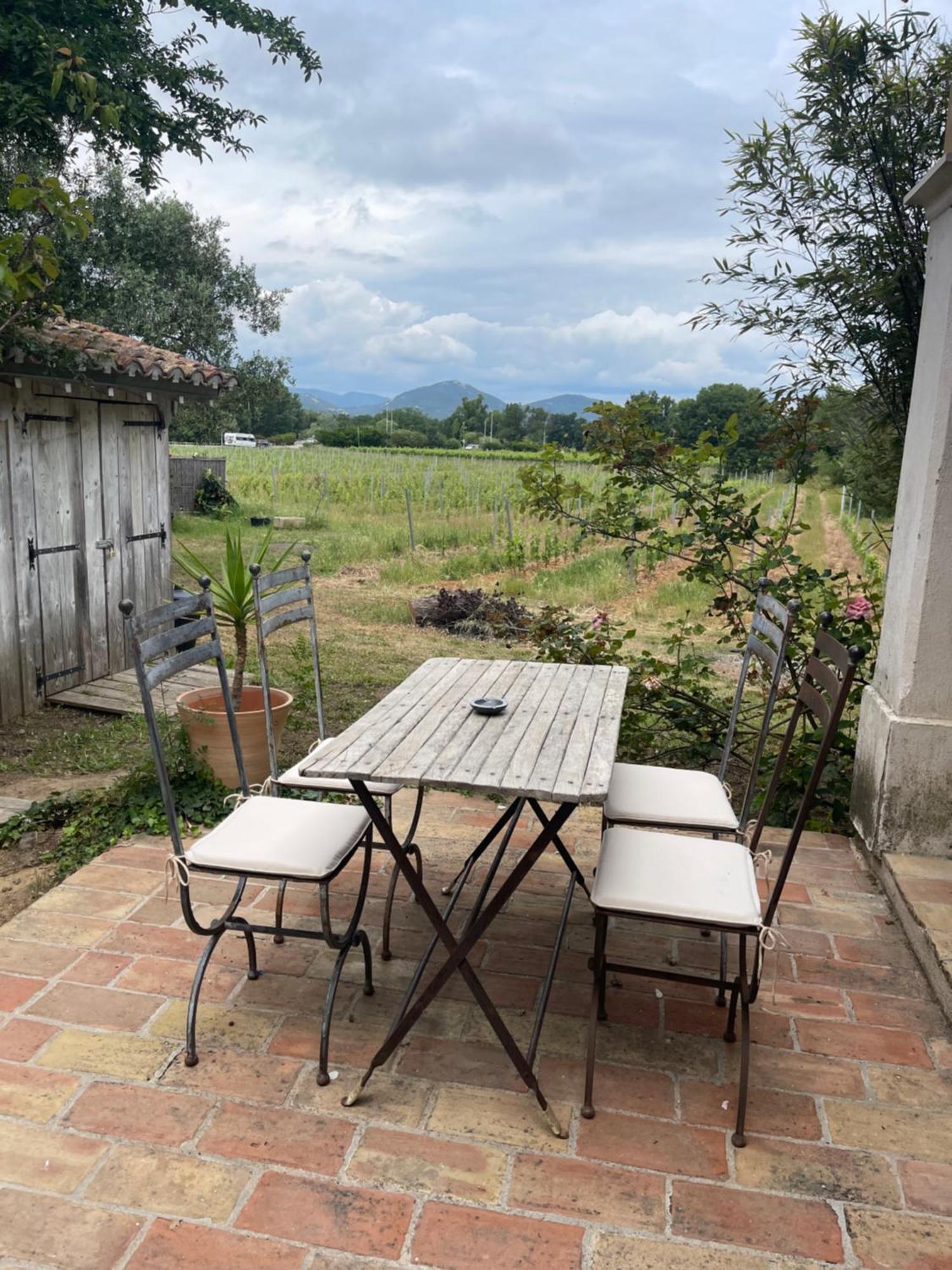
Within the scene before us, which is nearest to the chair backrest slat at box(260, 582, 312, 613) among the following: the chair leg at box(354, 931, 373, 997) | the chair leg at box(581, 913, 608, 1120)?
the chair leg at box(354, 931, 373, 997)

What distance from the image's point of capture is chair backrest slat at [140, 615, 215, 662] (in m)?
2.09

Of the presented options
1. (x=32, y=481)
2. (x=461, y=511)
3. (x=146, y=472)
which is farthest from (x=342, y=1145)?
(x=461, y=511)

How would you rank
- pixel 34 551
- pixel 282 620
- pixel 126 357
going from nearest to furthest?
pixel 282 620 → pixel 34 551 → pixel 126 357

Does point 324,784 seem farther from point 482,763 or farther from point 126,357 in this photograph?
point 126,357

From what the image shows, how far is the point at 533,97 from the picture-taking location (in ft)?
17.6

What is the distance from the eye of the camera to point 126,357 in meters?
5.45

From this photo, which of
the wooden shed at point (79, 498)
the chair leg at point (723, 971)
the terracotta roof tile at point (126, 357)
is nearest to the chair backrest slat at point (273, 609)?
the chair leg at point (723, 971)

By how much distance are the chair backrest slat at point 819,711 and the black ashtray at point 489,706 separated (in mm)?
686

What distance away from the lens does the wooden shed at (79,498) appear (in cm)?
507

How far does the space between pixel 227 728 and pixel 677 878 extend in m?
2.34

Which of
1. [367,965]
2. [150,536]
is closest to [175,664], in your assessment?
[367,965]

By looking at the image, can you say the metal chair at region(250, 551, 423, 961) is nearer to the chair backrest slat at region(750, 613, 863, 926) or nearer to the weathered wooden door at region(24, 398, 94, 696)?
the chair backrest slat at region(750, 613, 863, 926)

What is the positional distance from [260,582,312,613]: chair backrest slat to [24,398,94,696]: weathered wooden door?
3.04m

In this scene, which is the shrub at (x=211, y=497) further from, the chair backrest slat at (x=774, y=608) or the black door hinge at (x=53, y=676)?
the chair backrest slat at (x=774, y=608)
